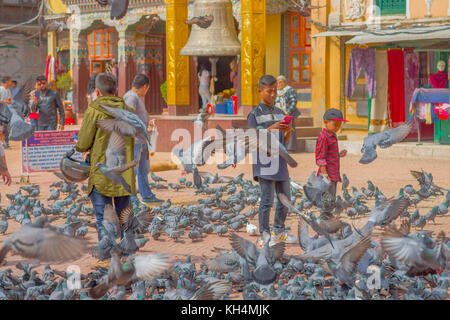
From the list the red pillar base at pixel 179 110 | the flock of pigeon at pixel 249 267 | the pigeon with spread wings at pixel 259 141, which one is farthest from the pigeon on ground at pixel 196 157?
the red pillar base at pixel 179 110

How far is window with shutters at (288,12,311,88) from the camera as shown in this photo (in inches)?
Result: 885

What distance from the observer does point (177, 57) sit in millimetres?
20625

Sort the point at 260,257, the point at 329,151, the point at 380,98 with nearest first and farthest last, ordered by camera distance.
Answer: the point at 260,257 < the point at 329,151 < the point at 380,98

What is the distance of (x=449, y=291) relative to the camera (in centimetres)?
611

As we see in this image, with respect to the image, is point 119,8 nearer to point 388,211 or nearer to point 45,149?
point 388,211

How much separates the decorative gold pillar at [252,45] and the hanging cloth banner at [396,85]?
322cm

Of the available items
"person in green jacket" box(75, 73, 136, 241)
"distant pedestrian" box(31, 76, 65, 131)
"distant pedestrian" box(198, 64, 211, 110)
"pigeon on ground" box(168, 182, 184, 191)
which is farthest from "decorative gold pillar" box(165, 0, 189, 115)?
"person in green jacket" box(75, 73, 136, 241)

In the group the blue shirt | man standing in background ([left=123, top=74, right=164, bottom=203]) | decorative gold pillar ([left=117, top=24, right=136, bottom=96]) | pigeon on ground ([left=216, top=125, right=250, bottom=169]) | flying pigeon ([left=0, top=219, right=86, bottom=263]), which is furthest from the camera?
decorative gold pillar ([left=117, top=24, right=136, bottom=96])

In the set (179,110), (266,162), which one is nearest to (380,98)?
(179,110)

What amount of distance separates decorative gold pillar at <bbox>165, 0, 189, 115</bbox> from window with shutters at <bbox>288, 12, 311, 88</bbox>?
3.67 metres

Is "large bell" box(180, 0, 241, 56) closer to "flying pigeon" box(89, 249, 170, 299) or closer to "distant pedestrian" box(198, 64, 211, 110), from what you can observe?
"distant pedestrian" box(198, 64, 211, 110)

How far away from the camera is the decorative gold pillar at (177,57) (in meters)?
20.6

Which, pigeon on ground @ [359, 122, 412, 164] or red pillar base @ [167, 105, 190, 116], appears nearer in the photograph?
pigeon on ground @ [359, 122, 412, 164]

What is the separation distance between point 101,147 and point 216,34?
1062cm
